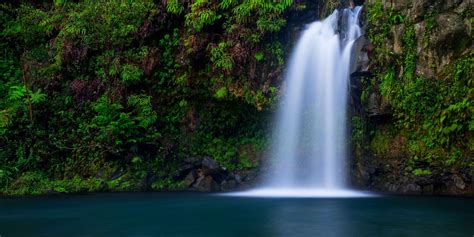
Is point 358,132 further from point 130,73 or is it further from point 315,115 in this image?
point 130,73

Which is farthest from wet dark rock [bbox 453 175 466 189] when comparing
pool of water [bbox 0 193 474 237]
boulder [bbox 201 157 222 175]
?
boulder [bbox 201 157 222 175]

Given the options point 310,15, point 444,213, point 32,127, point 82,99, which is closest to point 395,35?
point 310,15

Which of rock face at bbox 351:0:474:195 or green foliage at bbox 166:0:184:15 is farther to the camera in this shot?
green foliage at bbox 166:0:184:15

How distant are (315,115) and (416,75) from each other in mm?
3363

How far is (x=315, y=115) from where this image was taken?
14797mm

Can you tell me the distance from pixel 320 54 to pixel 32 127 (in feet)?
33.3

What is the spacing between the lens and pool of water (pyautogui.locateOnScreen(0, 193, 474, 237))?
7555mm

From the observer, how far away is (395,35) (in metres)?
13.9

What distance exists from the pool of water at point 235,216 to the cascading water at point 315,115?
259cm

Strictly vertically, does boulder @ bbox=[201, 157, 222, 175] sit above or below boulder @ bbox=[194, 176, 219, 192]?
above

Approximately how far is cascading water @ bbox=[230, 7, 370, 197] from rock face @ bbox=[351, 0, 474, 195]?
578 mm

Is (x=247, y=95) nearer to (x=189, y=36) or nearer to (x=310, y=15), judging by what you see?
(x=189, y=36)

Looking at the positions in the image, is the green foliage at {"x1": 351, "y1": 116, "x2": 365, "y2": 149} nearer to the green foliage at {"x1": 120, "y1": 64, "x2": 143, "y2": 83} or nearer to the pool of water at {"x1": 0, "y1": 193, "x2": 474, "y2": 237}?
the pool of water at {"x1": 0, "y1": 193, "x2": 474, "y2": 237}

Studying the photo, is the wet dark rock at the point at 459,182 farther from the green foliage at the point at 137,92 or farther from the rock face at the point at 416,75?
the green foliage at the point at 137,92
